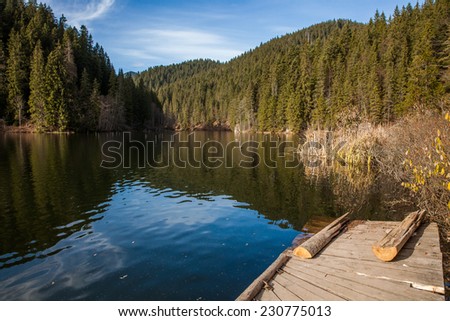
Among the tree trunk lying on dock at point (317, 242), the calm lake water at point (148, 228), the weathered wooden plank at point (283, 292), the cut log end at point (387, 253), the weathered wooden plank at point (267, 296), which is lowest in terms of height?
the calm lake water at point (148, 228)

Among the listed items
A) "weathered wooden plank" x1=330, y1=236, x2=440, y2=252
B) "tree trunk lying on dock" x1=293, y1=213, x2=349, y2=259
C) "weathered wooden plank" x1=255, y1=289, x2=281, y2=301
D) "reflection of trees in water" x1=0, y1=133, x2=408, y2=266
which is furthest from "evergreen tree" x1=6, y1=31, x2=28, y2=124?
"weathered wooden plank" x1=255, y1=289, x2=281, y2=301

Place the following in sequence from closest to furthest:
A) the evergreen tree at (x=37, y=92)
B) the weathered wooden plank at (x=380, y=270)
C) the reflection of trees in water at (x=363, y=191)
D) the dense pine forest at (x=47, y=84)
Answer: the weathered wooden plank at (x=380, y=270)
the reflection of trees in water at (x=363, y=191)
the evergreen tree at (x=37, y=92)
the dense pine forest at (x=47, y=84)

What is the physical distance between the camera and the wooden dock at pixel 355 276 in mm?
5457

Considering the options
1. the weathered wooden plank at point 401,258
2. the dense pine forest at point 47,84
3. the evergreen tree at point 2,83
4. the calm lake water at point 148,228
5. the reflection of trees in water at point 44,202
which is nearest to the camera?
the weathered wooden plank at point 401,258

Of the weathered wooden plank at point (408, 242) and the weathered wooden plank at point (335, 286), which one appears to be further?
the weathered wooden plank at point (408, 242)

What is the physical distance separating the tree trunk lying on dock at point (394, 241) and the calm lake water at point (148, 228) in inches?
119

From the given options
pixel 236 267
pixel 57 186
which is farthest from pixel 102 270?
pixel 57 186

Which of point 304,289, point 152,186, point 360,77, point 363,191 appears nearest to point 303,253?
point 304,289

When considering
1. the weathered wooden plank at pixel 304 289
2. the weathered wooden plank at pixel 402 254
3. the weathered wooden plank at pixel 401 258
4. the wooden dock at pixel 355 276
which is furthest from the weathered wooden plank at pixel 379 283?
the weathered wooden plank at pixel 402 254

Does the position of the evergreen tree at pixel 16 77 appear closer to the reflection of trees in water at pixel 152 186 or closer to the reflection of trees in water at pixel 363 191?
the reflection of trees in water at pixel 152 186

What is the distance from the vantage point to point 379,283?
18.9ft

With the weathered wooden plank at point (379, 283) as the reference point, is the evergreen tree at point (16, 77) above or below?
above

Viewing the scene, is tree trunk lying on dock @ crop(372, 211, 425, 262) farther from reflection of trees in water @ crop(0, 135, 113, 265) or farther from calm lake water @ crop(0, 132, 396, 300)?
reflection of trees in water @ crop(0, 135, 113, 265)

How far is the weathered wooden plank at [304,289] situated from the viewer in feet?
17.9
